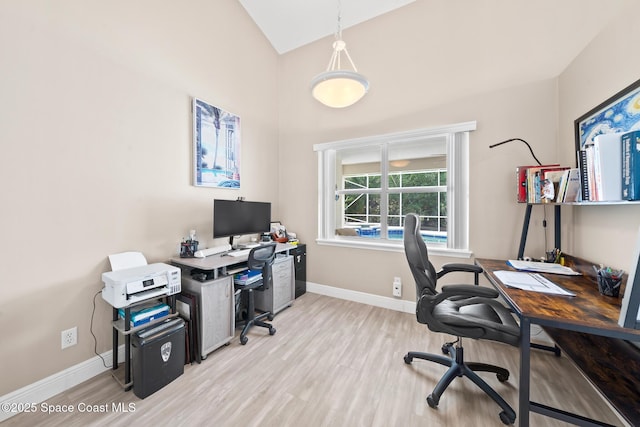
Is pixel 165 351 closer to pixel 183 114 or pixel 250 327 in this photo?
pixel 250 327

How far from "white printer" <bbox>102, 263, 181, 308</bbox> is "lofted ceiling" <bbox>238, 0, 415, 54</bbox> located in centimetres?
336

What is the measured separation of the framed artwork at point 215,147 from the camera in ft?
8.11

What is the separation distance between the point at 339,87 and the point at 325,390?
2177 mm

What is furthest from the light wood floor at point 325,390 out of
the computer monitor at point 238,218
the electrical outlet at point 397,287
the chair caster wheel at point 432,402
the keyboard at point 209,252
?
the computer monitor at point 238,218

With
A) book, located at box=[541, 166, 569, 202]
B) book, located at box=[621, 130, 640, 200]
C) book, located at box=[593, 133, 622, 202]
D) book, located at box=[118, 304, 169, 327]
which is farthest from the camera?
book, located at box=[541, 166, 569, 202]

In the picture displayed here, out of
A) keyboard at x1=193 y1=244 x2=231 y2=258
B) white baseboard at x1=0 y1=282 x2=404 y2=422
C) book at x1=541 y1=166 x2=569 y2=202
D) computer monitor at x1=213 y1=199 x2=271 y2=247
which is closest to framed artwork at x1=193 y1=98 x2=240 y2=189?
A: computer monitor at x1=213 y1=199 x2=271 y2=247

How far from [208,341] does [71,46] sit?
249cm

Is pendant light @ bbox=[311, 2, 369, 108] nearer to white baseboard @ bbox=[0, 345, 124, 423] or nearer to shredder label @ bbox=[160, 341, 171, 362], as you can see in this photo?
shredder label @ bbox=[160, 341, 171, 362]

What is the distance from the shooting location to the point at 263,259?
227 cm

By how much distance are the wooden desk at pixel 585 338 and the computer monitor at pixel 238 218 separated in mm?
2412

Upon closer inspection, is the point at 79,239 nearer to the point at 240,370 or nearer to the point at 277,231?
the point at 240,370

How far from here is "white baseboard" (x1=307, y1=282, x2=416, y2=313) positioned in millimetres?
2742

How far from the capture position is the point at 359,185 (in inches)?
131

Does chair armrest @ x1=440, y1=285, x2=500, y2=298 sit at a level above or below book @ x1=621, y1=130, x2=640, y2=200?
below
